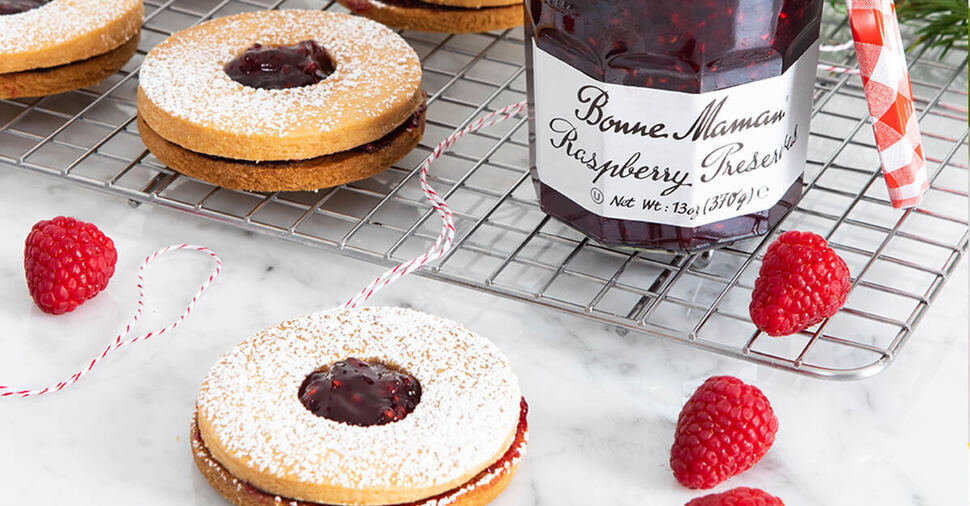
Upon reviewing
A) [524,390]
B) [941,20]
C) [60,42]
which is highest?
[60,42]

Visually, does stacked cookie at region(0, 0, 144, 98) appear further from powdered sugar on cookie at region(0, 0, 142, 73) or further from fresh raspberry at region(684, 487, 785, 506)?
fresh raspberry at region(684, 487, 785, 506)

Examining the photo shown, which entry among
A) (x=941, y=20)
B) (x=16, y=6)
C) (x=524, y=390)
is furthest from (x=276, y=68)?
(x=941, y=20)

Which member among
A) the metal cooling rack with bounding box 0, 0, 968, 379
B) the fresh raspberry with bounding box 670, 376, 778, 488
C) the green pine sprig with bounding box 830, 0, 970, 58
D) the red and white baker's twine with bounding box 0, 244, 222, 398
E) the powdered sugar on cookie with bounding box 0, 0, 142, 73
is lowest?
the green pine sprig with bounding box 830, 0, 970, 58

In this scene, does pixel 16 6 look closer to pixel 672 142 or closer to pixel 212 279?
pixel 212 279

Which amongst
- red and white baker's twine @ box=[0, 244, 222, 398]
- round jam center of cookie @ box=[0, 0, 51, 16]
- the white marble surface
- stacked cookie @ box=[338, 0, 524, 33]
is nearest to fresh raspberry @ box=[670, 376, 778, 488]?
the white marble surface

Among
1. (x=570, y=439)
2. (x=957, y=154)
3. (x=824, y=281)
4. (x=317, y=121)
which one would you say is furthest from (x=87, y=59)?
(x=957, y=154)
